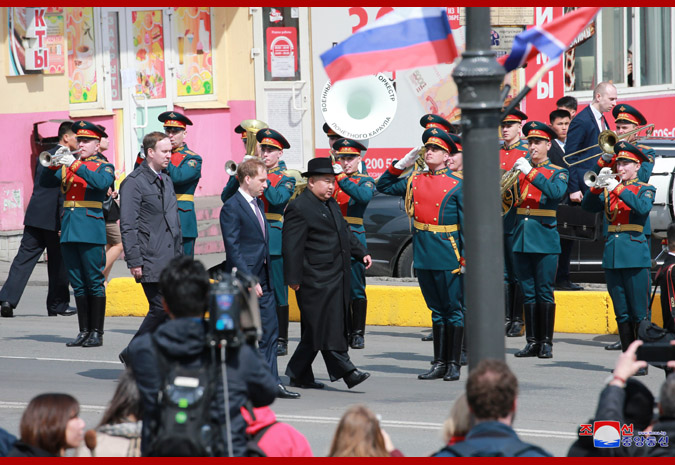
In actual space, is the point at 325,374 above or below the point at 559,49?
below

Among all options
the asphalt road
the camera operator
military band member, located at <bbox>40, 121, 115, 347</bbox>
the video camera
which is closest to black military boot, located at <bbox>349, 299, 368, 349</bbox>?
the asphalt road

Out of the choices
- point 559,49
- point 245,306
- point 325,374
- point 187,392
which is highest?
point 559,49

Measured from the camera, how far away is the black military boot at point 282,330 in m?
12.0

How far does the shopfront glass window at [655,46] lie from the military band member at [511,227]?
28.2 ft

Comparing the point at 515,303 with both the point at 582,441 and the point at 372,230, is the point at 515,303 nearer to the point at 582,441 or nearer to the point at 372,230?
the point at 372,230

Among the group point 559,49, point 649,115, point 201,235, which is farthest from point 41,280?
point 559,49

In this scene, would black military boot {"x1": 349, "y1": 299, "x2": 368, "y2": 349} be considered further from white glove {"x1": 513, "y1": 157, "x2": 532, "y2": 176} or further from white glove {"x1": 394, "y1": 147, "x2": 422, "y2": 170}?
white glove {"x1": 513, "y1": 157, "x2": 532, "y2": 176}

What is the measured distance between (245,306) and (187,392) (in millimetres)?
460

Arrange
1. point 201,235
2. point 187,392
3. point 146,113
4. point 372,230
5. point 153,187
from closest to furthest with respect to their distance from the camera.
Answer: point 187,392 < point 153,187 < point 372,230 < point 201,235 < point 146,113

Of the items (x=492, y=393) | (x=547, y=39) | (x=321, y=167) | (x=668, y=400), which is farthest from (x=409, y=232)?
(x=492, y=393)

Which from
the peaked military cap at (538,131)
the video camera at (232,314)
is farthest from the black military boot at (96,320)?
the video camera at (232,314)

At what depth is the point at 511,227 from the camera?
42.4 feet

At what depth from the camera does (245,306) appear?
536 centimetres

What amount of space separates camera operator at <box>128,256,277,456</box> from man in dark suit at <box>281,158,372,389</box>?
4.55 meters
